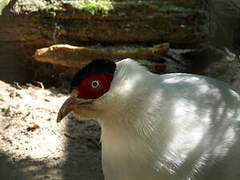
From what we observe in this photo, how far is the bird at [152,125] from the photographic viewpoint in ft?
9.86

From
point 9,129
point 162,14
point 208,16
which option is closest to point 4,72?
point 9,129

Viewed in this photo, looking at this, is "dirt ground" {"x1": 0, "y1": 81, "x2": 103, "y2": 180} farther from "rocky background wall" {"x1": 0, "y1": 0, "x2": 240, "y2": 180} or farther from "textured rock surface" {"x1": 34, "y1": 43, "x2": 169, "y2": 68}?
"textured rock surface" {"x1": 34, "y1": 43, "x2": 169, "y2": 68}

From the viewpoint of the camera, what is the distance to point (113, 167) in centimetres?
316

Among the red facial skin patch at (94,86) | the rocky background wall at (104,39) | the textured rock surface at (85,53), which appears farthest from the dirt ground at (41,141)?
the red facial skin patch at (94,86)

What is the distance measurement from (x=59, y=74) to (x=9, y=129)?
112 cm

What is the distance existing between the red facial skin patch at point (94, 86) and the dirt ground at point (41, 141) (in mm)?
1156

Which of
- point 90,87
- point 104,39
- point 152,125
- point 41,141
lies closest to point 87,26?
point 104,39

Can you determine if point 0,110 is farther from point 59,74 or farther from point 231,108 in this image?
point 231,108

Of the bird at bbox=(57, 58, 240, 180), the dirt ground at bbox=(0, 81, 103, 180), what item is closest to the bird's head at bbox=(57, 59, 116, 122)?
the bird at bbox=(57, 58, 240, 180)

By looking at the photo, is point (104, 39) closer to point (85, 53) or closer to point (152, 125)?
point (85, 53)

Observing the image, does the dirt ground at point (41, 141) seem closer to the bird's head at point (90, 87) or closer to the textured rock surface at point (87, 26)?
the textured rock surface at point (87, 26)

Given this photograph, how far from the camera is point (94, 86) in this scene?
10.2 ft

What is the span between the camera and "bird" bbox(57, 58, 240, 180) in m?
3.01

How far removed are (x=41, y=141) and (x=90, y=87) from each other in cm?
166
